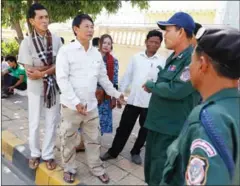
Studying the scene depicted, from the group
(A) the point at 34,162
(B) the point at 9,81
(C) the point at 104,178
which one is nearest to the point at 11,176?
(A) the point at 34,162

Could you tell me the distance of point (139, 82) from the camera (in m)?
2.93

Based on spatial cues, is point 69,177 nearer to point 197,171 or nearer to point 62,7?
point 197,171

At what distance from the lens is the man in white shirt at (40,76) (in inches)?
104

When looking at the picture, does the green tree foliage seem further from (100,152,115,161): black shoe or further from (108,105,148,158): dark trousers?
(100,152,115,161): black shoe

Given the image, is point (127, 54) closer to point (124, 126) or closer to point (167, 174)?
point (124, 126)

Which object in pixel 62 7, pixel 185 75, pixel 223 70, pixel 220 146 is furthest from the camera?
pixel 62 7

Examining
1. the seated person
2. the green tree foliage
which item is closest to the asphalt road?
the seated person

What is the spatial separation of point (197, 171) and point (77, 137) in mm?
1933

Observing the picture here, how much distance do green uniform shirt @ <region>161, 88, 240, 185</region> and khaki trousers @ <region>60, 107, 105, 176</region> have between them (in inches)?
63.7

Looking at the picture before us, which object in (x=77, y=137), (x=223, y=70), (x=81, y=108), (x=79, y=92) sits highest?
(x=223, y=70)

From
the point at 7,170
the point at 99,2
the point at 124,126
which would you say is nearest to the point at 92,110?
the point at 124,126

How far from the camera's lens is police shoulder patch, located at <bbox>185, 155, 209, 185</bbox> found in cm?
87

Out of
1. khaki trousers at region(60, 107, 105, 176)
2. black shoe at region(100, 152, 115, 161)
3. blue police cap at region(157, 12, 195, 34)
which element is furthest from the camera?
black shoe at region(100, 152, 115, 161)

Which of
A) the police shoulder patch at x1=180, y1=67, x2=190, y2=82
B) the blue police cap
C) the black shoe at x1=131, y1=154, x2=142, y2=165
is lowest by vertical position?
the black shoe at x1=131, y1=154, x2=142, y2=165
